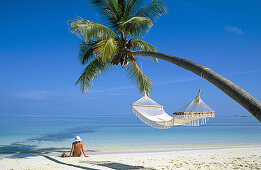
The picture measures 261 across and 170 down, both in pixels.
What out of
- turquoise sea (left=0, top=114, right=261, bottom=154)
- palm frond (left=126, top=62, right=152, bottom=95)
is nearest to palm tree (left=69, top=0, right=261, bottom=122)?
palm frond (left=126, top=62, right=152, bottom=95)

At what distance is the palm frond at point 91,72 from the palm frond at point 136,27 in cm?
74

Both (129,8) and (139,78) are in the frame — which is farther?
(139,78)

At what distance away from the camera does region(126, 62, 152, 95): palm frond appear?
181 inches

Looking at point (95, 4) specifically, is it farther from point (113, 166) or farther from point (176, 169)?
point (176, 169)

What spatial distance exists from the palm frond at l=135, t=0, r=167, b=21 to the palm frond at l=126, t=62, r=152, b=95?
3.71 feet

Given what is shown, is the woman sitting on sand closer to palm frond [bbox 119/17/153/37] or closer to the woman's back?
the woman's back

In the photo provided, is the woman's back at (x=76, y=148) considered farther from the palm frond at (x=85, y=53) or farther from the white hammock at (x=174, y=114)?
the palm frond at (x=85, y=53)

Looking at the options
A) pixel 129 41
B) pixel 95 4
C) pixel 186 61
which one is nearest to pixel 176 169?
pixel 186 61

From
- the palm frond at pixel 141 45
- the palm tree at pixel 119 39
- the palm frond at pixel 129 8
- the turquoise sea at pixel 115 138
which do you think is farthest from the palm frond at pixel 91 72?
the turquoise sea at pixel 115 138

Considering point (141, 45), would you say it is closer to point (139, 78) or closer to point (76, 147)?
point (139, 78)

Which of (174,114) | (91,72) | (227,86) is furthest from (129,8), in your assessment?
(227,86)

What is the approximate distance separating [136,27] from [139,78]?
133 centimetres

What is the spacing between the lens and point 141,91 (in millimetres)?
4723

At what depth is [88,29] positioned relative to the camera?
3260 millimetres
